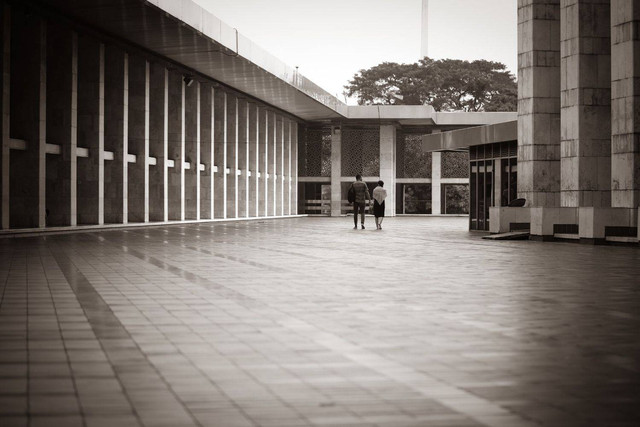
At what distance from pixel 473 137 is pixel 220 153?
1588 cm

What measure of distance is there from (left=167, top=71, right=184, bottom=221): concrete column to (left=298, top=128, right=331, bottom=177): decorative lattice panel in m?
22.5

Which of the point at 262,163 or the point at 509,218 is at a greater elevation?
the point at 262,163

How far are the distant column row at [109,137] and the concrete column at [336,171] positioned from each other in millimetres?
9551

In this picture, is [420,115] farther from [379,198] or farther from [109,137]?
[109,137]

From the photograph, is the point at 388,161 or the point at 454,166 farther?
the point at 454,166

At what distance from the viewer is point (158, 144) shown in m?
37.3

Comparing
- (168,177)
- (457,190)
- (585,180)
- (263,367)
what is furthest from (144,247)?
(457,190)

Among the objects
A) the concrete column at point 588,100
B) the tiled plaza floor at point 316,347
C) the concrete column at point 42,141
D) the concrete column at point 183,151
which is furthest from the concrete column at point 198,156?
the tiled plaza floor at point 316,347

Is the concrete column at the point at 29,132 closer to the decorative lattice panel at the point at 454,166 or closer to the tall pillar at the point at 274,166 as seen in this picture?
the tall pillar at the point at 274,166

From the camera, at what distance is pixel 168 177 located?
39312mm

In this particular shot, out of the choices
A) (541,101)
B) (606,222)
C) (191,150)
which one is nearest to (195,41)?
(191,150)

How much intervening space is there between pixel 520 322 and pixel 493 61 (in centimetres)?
6437

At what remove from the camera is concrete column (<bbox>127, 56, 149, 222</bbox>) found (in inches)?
1387

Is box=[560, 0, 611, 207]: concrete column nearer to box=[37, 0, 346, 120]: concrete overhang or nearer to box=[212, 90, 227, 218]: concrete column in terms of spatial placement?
box=[37, 0, 346, 120]: concrete overhang
